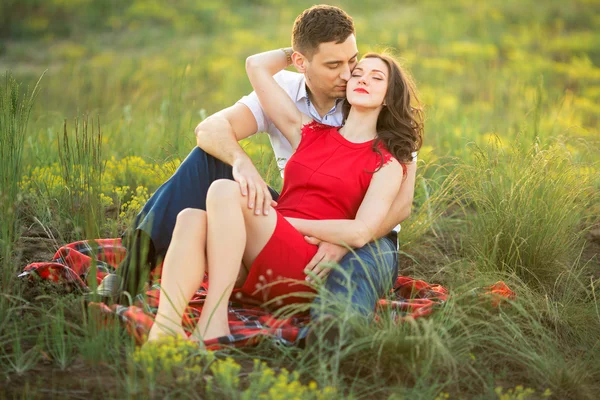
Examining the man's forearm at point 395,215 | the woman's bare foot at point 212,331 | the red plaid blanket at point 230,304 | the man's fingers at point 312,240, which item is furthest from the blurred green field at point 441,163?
the man's fingers at point 312,240

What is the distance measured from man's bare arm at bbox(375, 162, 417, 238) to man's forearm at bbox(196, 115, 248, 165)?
0.68 metres

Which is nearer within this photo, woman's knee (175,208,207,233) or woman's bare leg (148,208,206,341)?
woman's bare leg (148,208,206,341)

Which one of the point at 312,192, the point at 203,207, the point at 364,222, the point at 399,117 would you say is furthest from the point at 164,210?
the point at 399,117

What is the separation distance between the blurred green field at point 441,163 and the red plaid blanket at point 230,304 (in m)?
0.10

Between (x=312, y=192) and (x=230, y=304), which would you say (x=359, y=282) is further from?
(x=230, y=304)

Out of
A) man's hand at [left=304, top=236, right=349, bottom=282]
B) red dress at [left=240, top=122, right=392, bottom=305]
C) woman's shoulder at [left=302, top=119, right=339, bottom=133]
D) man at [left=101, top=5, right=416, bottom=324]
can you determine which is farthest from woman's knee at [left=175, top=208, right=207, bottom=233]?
woman's shoulder at [left=302, top=119, right=339, bottom=133]

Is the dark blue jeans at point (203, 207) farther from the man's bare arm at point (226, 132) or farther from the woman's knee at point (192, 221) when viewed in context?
the woman's knee at point (192, 221)

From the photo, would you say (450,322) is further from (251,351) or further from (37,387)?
(37,387)

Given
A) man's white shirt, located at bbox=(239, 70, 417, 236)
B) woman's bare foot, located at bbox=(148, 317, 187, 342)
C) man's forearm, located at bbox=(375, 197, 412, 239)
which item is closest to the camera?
woman's bare foot, located at bbox=(148, 317, 187, 342)

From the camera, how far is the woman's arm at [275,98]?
12.4ft

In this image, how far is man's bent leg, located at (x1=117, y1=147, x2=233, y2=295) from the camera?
3268 mm

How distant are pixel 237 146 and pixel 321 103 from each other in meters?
0.57

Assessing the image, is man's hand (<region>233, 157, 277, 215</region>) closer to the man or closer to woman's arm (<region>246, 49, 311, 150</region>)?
the man

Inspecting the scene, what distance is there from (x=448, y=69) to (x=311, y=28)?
721 cm
